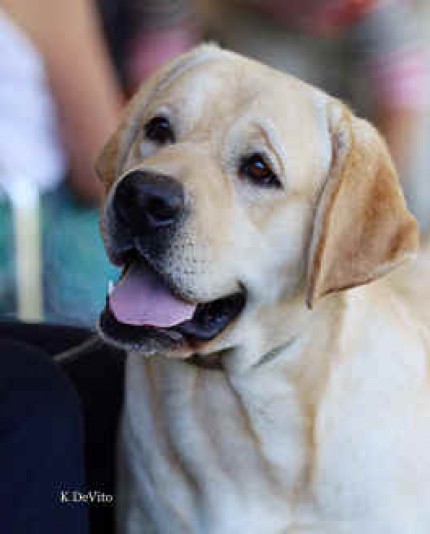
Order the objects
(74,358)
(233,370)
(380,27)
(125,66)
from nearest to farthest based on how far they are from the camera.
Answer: (233,370) < (74,358) < (125,66) < (380,27)

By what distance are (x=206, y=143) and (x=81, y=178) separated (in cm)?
80

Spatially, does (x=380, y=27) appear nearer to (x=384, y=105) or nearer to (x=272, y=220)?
(x=384, y=105)

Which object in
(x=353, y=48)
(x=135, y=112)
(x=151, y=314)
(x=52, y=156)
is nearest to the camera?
(x=151, y=314)

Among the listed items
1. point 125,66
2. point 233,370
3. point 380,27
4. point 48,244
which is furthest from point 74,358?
point 380,27

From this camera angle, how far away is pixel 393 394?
1.28 meters

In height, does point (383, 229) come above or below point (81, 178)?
above

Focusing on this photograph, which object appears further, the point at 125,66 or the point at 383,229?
the point at 125,66

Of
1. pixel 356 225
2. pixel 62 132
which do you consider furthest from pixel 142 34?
pixel 356 225

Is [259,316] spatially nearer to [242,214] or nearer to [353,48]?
[242,214]

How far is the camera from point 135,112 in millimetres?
1343

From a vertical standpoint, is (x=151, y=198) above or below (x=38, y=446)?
above

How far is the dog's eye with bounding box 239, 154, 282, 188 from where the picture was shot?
120 cm

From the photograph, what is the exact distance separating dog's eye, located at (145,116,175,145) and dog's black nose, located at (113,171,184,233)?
14cm

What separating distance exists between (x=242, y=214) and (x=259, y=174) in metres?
0.05
